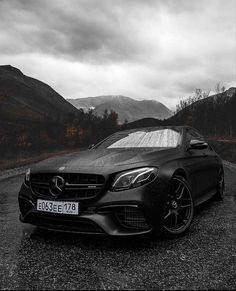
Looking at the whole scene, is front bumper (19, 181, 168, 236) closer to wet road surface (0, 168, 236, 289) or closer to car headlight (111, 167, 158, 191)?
car headlight (111, 167, 158, 191)

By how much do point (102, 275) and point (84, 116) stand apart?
8112 cm

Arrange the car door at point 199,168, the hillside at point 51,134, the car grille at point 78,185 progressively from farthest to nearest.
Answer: the hillside at point 51,134 < the car door at point 199,168 < the car grille at point 78,185

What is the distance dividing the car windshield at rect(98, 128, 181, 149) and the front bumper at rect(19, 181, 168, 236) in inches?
46.6

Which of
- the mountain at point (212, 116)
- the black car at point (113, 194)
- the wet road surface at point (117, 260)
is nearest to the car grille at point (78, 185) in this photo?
the black car at point (113, 194)

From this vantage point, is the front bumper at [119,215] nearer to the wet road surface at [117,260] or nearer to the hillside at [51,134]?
the wet road surface at [117,260]

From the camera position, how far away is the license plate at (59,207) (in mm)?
3109

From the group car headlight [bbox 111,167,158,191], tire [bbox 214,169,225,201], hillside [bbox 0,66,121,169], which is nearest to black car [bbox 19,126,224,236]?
car headlight [bbox 111,167,158,191]

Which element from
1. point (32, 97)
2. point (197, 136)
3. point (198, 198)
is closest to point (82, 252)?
point (198, 198)

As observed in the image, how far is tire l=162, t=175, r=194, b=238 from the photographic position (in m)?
3.42

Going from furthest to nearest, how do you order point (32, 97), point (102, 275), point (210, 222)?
1. point (32, 97)
2. point (210, 222)
3. point (102, 275)

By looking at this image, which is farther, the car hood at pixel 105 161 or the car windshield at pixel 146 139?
the car windshield at pixel 146 139

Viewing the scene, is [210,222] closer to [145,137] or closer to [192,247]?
[192,247]

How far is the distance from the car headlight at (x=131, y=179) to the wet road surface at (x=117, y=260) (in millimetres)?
649

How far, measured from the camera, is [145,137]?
4629mm
